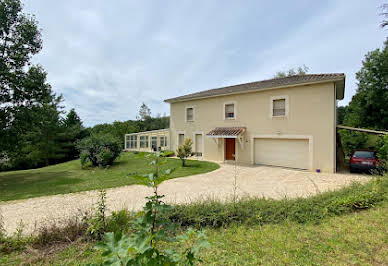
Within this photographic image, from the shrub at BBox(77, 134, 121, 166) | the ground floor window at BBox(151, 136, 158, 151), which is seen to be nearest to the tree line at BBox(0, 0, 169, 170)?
the shrub at BBox(77, 134, 121, 166)

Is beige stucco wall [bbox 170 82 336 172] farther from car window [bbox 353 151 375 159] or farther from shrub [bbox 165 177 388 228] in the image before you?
shrub [bbox 165 177 388 228]

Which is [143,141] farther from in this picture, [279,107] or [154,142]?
[279,107]

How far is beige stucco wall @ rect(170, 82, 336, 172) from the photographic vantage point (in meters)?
11.1

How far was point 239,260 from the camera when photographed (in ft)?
8.71

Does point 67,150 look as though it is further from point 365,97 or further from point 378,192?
point 365,97

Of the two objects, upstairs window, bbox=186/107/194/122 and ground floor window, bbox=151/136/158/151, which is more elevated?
upstairs window, bbox=186/107/194/122

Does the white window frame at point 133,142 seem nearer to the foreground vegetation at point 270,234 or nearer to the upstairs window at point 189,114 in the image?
the upstairs window at point 189,114

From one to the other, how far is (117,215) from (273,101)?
12.9 meters

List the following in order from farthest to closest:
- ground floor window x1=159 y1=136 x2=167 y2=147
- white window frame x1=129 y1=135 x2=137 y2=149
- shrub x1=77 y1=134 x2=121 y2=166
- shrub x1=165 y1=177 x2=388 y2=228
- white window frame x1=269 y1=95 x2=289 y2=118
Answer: white window frame x1=129 y1=135 x2=137 y2=149 < ground floor window x1=159 y1=136 x2=167 y2=147 < shrub x1=77 y1=134 x2=121 y2=166 < white window frame x1=269 y1=95 x2=289 y2=118 < shrub x1=165 y1=177 x2=388 y2=228

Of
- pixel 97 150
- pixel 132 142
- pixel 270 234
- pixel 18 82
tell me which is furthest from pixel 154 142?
pixel 270 234

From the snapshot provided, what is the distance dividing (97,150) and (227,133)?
1099 centimetres

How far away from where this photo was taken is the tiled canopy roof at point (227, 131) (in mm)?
14027

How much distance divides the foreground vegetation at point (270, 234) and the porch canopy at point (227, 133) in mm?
9129

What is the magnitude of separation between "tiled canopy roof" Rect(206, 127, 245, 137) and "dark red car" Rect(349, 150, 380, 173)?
7050mm
